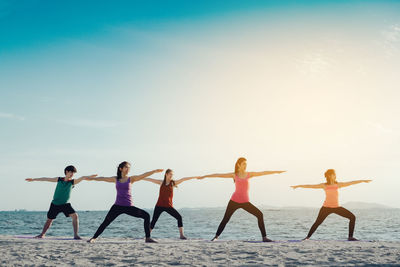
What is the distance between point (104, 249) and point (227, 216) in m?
3.76

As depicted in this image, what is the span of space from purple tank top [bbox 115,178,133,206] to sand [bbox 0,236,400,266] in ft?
3.95

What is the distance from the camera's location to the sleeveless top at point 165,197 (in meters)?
10.8

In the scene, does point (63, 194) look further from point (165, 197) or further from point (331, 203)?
point (331, 203)

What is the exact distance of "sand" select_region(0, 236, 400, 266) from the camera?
7023 millimetres

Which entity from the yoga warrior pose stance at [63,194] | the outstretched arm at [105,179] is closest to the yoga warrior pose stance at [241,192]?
the outstretched arm at [105,179]

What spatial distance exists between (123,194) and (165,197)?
59.3 inches

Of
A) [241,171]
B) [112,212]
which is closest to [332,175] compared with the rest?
[241,171]

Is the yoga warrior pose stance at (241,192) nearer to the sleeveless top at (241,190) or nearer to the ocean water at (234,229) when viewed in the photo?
the sleeveless top at (241,190)

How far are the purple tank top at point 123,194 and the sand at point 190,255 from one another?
47.4 inches

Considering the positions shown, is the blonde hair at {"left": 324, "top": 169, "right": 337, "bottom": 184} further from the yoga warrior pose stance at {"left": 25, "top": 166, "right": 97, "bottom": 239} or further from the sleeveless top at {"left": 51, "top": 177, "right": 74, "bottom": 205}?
the sleeveless top at {"left": 51, "top": 177, "right": 74, "bottom": 205}

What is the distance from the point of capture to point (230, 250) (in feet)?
27.5

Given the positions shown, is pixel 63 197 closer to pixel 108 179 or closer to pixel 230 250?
pixel 108 179

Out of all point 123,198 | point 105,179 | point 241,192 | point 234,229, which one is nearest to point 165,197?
point 123,198

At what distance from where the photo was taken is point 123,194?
32.2ft
